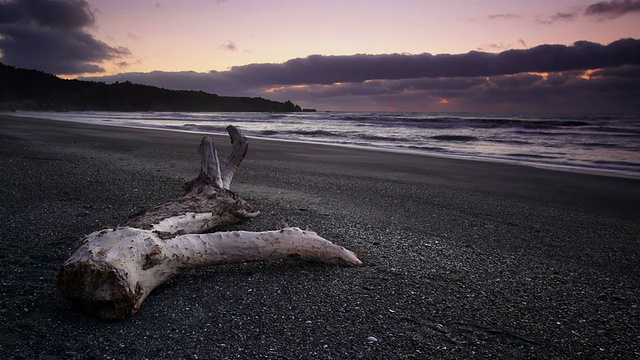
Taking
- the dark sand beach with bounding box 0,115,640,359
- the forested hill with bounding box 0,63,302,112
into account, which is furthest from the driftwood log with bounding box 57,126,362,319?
the forested hill with bounding box 0,63,302,112

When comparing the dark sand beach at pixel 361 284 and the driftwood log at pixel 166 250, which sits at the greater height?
the driftwood log at pixel 166 250

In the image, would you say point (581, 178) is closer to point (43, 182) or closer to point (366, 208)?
point (366, 208)

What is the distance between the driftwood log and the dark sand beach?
0.32 ft

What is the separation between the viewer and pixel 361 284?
255 centimetres

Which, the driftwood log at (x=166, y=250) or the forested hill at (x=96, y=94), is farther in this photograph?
the forested hill at (x=96, y=94)

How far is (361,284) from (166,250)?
1167mm

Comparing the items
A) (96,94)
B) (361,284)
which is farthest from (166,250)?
(96,94)

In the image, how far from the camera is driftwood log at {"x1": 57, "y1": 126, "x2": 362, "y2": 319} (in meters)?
1.97

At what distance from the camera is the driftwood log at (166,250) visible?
197 cm

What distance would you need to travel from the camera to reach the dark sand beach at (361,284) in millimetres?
1894

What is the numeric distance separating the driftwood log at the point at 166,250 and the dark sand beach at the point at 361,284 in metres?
0.10

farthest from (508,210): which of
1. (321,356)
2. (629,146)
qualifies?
(629,146)

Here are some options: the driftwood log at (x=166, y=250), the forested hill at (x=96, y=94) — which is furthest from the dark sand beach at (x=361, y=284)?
the forested hill at (x=96, y=94)

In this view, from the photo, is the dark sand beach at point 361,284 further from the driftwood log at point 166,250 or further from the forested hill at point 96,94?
the forested hill at point 96,94
